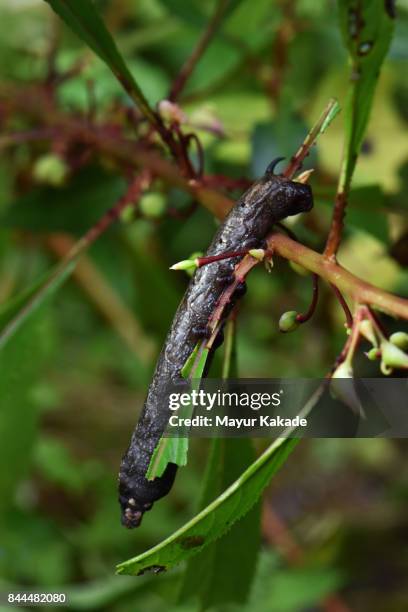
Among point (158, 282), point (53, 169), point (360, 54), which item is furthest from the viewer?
point (158, 282)

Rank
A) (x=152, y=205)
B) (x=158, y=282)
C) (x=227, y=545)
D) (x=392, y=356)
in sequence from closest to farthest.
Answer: (x=392, y=356) → (x=227, y=545) → (x=152, y=205) → (x=158, y=282)

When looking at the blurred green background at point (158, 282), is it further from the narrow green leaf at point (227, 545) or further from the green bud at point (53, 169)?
the narrow green leaf at point (227, 545)

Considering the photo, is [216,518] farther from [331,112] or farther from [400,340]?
[331,112]

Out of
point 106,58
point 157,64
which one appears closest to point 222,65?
point 157,64

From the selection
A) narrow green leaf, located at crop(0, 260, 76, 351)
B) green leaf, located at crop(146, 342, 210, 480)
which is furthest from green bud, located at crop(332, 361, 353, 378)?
narrow green leaf, located at crop(0, 260, 76, 351)

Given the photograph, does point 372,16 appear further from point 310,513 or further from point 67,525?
point 310,513

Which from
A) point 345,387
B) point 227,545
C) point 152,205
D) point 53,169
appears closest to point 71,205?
point 53,169

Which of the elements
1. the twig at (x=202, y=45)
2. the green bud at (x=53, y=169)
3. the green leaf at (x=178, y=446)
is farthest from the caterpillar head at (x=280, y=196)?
the green bud at (x=53, y=169)

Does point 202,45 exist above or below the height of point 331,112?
above
